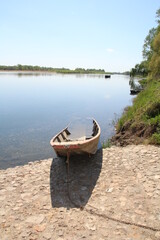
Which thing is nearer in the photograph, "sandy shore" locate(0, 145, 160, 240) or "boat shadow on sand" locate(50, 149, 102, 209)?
"sandy shore" locate(0, 145, 160, 240)

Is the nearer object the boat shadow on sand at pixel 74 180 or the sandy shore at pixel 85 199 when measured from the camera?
the sandy shore at pixel 85 199

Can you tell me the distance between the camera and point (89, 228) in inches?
187

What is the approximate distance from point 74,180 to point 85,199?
1.19 meters

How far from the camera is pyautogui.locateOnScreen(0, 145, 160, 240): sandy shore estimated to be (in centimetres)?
469

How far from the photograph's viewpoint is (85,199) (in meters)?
5.96

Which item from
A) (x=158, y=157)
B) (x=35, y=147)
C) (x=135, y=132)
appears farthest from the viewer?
(x=35, y=147)

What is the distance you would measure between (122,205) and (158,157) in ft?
11.4

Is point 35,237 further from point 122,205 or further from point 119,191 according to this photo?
point 119,191

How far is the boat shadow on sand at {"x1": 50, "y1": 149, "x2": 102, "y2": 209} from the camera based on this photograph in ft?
19.6

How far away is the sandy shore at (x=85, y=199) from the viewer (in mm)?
4688

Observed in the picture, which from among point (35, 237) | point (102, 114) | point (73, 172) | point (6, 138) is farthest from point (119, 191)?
point (102, 114)

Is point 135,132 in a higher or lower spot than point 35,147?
higher

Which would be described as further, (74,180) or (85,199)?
(74,180)

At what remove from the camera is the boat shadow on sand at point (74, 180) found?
19.6 feet
